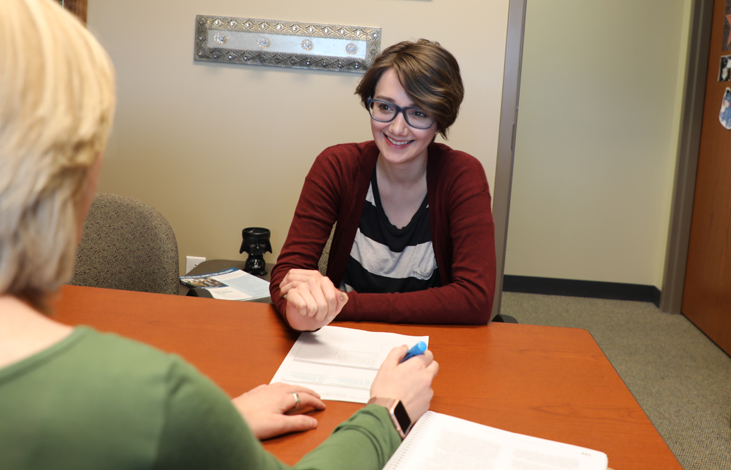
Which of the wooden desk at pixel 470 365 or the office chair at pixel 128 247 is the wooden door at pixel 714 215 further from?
the office chair at pixel 128 247

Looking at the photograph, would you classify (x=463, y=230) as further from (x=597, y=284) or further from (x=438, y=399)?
(x=597, y=284)

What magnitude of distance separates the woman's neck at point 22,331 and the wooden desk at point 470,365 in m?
0.43

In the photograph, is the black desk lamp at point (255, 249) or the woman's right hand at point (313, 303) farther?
the black desk lamp at point (255, 249)

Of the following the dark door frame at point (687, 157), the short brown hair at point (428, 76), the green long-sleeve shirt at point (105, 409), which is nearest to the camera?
the green long-sleeve shirt at point (105, 409)

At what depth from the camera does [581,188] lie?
12.4ft

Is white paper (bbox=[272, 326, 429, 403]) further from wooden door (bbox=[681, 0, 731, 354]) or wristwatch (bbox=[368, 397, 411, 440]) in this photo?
A: wooden door (bbox=[681, 0, 731, 354])

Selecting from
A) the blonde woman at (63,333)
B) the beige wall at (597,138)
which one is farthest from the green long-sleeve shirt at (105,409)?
the beige wall at (597,138)

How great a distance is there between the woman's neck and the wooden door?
332 centimetres

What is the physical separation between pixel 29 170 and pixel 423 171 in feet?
4.21

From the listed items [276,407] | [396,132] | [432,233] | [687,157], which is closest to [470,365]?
[276,407]

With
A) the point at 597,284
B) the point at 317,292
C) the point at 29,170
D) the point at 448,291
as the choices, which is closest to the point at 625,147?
the point at 597,284

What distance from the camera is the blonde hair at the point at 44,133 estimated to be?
0.38 m

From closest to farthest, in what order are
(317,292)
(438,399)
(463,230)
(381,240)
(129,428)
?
(129,428) → (438,399) → (317,292) → (463,230) → (381,240)

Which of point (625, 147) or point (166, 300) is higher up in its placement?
point (625, 147)
